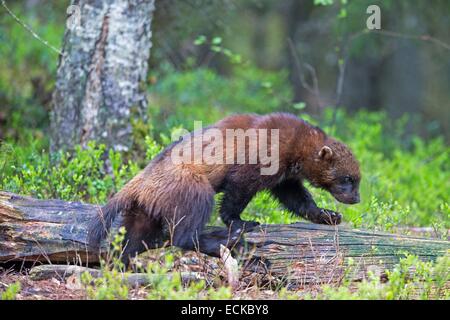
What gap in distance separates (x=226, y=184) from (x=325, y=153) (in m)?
1.18

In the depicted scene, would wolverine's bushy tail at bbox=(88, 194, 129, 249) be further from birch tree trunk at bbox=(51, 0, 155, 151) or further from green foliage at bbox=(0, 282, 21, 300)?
birch tree trunk at bbox=(51, 0, 155, 151)

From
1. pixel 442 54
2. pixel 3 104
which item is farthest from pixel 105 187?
pixel 442 54

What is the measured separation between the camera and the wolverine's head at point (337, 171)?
7230mm

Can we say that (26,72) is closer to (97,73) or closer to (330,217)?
(97,73)

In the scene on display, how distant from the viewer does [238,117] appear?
7.02 meters

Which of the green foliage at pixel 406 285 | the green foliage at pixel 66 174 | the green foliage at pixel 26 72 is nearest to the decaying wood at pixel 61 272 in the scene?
the green foliage at pixel 66 174

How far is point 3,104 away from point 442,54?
33.4ft

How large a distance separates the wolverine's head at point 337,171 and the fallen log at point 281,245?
0.99 m

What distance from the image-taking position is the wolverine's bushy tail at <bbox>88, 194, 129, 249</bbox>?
6.29m

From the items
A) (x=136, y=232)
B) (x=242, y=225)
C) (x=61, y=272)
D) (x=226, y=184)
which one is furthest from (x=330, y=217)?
(x=61, y=272)

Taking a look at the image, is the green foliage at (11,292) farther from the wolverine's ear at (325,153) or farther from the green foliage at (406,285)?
the wolverine's ear at (325,153)

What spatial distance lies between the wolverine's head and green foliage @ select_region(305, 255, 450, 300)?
1581mm
